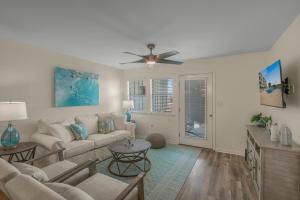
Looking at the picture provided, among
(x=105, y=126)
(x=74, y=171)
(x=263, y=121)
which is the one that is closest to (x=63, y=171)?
(x=74, y=171)

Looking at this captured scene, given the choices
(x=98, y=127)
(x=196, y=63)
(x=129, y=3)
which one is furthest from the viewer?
(x=196, y=63)

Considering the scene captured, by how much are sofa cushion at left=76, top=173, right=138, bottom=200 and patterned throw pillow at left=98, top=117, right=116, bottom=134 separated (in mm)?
2108

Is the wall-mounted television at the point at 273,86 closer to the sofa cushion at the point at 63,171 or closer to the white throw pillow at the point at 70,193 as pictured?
the white throw pillow at the point at 70,193

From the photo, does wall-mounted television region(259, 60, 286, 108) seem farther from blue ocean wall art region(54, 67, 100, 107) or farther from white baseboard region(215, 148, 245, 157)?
blue ocean wall art region(54, 67, 100, 107)

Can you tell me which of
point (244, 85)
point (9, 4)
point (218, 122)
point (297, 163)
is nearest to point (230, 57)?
point (244, 85)

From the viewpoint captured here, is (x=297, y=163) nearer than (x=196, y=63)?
Yes

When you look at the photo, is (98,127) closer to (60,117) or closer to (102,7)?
(60,117)

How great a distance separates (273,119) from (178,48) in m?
2.34

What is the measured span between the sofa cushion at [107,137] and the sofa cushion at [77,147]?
0.54ft

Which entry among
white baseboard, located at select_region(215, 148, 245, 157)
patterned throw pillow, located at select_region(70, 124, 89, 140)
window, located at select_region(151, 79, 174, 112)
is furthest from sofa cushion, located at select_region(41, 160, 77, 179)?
white baseboard, located at select_region(215, 148, 245, 157)

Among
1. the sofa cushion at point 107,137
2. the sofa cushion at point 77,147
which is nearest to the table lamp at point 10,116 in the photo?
the sofa cushion at point 77,147

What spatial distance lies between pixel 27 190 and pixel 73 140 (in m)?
2.41

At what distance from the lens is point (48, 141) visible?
8.85ft

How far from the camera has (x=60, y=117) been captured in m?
3.60
